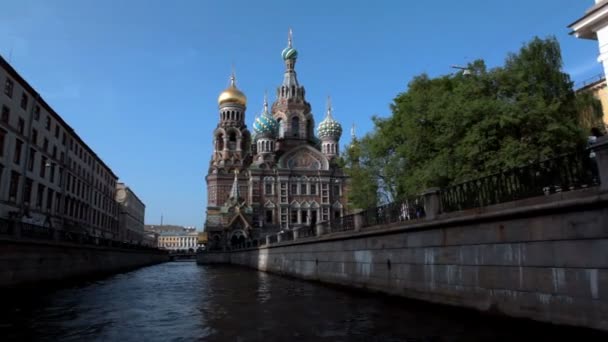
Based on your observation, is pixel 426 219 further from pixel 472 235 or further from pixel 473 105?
pixel 473 105

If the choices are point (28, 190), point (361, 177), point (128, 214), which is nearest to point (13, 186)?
point (28, 190)

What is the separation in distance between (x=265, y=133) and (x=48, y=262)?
5680 centimetres

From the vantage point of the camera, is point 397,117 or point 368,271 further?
point 397,117

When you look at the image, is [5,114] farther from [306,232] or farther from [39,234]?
[306,232]

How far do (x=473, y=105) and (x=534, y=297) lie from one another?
12824 mm

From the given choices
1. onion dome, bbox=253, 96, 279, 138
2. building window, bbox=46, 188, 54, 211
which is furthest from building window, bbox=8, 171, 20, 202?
onion dome, bbox=253, 96, 279, 138

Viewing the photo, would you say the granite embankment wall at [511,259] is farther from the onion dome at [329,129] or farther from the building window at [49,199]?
the onion dome at [329,129]

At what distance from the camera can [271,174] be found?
75562 millimetres

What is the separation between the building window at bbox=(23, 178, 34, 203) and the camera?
1323 inches

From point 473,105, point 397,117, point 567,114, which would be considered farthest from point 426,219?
point 567,114

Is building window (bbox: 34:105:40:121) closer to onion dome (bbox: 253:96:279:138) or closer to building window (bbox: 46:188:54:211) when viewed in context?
building window (bbox: 46:188:54:211)

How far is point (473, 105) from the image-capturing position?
21.1 metres

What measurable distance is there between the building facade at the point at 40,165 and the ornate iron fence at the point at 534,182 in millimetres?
24073

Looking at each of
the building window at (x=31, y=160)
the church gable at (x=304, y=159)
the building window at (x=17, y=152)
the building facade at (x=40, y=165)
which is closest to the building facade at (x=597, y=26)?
the building facade at (x=40, y=165)
